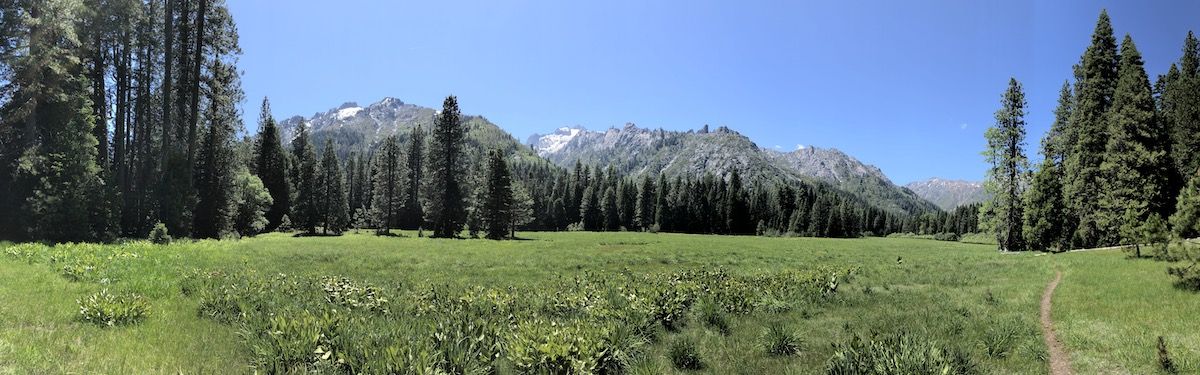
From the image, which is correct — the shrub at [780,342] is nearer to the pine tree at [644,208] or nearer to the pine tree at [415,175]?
the pine tree at [415,175]

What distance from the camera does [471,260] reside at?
24.4m

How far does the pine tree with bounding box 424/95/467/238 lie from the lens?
56594 millimetres

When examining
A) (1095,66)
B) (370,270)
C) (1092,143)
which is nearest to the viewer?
(370,270)

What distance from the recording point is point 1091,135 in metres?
39.9

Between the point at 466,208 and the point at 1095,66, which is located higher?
the point at 1095,66

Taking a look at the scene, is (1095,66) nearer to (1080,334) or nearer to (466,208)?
(1080,334)

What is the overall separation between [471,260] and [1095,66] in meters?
53.3

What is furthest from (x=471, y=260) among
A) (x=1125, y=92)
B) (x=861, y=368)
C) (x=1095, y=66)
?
(x=1095, y=66)

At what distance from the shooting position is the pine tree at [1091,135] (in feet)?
128

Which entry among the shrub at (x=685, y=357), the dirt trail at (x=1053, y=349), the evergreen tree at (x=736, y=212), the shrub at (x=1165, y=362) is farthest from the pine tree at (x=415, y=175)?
the shrub at (x=1165, y=362)

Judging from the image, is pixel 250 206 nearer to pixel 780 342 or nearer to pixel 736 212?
pixel 780 342

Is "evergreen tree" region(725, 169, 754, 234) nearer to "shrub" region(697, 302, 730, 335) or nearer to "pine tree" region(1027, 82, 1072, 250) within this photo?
"pine tree" region(1027, 82, 1072, 250)

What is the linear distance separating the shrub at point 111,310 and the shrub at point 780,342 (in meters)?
11.1

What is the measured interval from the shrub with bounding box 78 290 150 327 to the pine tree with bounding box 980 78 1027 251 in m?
53.0
